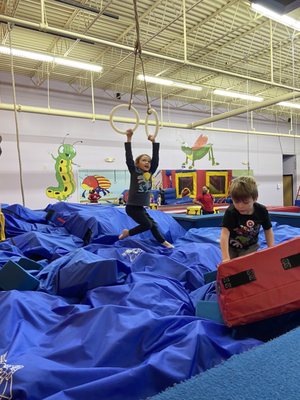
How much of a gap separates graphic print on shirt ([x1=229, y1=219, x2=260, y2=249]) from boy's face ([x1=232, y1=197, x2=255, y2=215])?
2.7 inches

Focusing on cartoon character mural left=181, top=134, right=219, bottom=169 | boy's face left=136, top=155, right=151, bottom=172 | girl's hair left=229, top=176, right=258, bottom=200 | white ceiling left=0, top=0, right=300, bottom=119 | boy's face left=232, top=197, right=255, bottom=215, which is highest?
white ceiling left=0, top=0, right=300, bottom=119

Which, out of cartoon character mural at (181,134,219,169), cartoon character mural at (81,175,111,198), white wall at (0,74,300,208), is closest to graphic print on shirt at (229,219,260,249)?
white wall at (0,74,300,208)

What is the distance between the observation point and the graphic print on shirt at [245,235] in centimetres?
217

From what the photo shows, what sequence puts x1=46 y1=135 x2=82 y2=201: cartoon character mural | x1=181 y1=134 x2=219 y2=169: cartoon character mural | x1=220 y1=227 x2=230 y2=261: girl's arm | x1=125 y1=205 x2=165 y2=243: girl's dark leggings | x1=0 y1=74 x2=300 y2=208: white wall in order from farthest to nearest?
x1=181 y1=134 x2=219 y2=169: cartoon character mural, x1=46 y1=135 x2=82 y2=201: cartoon character mural, x1=0 y1=74 x2=300 y2=208: white wall, x1=125 y1=205 x2=165 y2=243: girl's dark leggings, x1=220 y1=227 x2=230 y2=261: girl's arm

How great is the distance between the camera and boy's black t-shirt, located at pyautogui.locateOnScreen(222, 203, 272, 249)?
215cm

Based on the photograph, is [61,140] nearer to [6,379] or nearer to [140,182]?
[140,182]

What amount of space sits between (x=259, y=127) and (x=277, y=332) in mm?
14815

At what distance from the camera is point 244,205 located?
2.07 metres

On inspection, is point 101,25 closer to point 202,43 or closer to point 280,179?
point 202,43

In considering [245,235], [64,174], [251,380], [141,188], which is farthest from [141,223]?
[64,174]

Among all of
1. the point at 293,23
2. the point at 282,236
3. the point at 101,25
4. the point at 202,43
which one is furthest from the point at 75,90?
the point at 282,236

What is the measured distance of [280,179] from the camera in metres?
15.6

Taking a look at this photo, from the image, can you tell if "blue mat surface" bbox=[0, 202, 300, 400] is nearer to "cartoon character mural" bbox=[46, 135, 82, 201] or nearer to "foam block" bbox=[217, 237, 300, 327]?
"foam block" bbox=[217, 237, 300, 327]

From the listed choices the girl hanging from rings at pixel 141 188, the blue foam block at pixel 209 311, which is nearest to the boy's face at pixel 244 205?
the blue foam block at pixel 209 311
